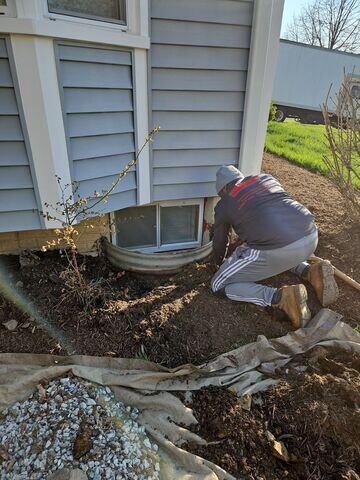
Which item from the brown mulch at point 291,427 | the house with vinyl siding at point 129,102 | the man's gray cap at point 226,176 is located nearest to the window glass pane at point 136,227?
the house with vinyl siding at point 129,102

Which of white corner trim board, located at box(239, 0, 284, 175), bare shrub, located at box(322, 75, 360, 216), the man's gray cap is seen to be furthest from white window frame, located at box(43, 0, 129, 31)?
bare shrub, located at box(322, 75, 360, 216)

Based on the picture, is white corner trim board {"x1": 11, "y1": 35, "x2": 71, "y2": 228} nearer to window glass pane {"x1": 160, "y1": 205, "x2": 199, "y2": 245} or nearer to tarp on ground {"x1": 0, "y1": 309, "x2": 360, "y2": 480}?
tarp on ground {"x1": 0, "y1": 309, "x2": 360, "y2": 480}

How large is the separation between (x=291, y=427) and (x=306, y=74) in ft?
54.5

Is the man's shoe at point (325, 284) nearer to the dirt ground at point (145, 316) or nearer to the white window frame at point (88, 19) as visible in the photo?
the dirt ground at point (145, 316)

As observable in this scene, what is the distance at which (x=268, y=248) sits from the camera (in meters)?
2.58

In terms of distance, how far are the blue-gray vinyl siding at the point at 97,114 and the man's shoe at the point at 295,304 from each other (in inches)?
62.7

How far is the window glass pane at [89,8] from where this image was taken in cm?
219

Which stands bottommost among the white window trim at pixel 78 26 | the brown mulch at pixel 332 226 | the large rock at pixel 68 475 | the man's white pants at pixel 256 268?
the large rock at pixel 68 475

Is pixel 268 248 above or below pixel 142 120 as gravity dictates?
below

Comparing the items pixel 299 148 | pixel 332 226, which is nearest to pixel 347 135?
pixel 332 226

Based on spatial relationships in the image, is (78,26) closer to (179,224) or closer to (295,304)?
(179,224)

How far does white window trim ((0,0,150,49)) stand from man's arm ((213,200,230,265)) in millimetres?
1414

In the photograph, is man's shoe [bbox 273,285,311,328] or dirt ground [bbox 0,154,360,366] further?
man's shoe [bbox 273,285,311,328]

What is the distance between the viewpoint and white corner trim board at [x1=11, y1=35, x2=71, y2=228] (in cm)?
212
